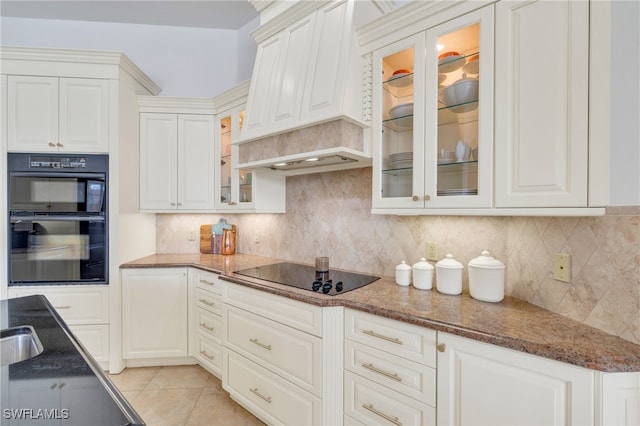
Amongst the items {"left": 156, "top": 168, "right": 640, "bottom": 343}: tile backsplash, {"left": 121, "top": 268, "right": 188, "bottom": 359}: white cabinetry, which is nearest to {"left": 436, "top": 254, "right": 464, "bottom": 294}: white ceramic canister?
Result: {"left": 156, "top": 168, "right": 640, "bottom": 343}: tile backsplash

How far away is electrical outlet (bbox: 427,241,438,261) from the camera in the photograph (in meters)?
1.88

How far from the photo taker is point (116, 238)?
2.57 meters

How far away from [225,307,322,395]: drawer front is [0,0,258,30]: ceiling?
2.79 metres

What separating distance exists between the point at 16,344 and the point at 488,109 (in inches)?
81.3

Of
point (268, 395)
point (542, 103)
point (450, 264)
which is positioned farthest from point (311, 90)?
point (268, 395)

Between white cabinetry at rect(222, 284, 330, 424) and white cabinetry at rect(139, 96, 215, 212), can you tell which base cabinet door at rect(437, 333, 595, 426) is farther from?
white cabinetry at rect(139, 96, 215, 212)

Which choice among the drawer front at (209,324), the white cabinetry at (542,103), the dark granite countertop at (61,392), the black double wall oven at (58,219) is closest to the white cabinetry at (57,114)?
the black double wall oven at (58,219)

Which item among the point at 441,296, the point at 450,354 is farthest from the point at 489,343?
the point at 441,296

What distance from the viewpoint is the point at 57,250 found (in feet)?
8.25

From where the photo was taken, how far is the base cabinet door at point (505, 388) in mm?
997

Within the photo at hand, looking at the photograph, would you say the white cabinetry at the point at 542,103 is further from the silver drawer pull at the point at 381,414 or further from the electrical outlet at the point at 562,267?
the silver drawer pull at the point at 381,414

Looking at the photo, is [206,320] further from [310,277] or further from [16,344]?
[16,344]

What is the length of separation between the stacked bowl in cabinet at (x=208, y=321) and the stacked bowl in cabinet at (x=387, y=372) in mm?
1218

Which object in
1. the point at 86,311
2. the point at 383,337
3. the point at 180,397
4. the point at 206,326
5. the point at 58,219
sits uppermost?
the point at 58,219
